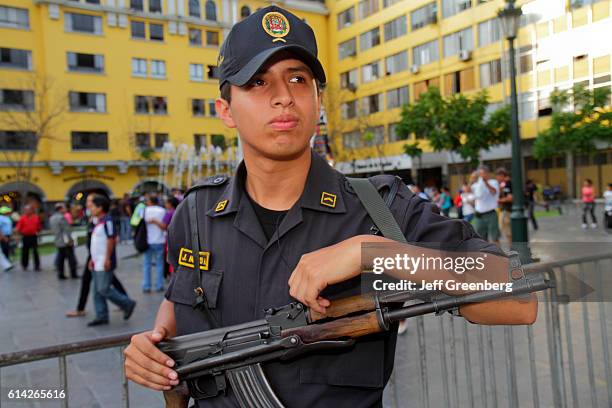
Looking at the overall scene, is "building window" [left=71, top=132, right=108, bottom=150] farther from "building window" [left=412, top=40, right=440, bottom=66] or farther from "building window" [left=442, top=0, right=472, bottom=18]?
"building window" [left=442, top=0, right=472, bottom=18]

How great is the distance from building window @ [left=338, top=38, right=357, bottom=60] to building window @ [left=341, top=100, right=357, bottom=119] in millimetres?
5098

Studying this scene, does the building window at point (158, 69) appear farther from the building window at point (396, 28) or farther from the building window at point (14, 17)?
the building window at point (396, 28)

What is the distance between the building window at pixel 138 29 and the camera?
1111 inches

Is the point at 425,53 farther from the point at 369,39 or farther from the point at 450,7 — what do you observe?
the point at 450,7

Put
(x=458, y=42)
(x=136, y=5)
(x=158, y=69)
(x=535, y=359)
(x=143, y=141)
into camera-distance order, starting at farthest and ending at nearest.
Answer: (x=143, y=141)
(x=158, y=69)
(x=136, y=5)
(x=458, y=42)
(x=535, y=359)

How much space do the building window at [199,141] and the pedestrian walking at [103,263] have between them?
2707 centimetres

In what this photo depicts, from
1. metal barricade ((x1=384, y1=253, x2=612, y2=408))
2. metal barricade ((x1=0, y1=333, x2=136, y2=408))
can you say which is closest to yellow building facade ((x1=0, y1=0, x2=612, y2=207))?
metal barricade ((x1=384, y1=253, x2=612, y2=408))

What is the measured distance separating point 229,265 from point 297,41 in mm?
656

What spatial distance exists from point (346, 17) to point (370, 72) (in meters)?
6.30

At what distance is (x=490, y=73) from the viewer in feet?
77.3

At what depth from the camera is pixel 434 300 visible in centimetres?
104

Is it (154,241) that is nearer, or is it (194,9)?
(154,241)

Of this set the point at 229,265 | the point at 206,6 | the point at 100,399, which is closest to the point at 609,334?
the point at 229,265

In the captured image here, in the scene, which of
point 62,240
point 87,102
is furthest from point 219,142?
point 62,240
